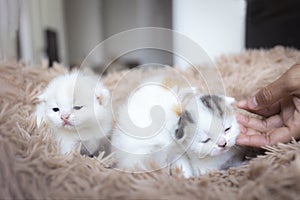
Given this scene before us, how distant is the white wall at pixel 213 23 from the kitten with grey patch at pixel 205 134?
842 millimetres

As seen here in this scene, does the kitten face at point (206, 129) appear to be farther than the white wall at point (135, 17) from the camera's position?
No

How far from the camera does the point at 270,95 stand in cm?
84

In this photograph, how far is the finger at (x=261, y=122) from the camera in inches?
36.3

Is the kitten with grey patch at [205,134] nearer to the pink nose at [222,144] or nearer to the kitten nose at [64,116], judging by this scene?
the pink nose at [222,144]

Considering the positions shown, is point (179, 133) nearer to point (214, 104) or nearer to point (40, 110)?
point (214, 104)

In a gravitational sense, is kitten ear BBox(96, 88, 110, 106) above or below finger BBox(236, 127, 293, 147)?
above

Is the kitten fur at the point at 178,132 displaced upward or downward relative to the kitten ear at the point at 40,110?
downward

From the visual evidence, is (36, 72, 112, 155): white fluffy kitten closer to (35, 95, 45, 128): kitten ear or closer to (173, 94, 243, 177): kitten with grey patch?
(35, 95, 45, 128): kitten ear

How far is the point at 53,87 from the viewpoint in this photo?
0.87 m

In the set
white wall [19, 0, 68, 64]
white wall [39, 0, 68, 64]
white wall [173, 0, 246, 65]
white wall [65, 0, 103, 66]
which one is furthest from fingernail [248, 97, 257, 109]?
white wall [65, 0, 103, 66]

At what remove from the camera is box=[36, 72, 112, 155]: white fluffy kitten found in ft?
2.71

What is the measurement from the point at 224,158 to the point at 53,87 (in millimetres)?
452

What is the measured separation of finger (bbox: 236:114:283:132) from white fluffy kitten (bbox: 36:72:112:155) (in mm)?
352

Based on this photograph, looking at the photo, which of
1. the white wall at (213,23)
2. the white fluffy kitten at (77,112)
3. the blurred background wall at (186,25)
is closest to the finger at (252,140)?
the white fluffy kitten at (77,112)
